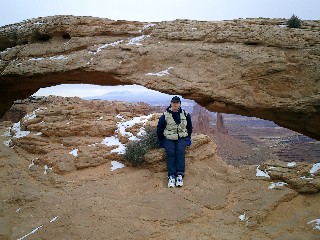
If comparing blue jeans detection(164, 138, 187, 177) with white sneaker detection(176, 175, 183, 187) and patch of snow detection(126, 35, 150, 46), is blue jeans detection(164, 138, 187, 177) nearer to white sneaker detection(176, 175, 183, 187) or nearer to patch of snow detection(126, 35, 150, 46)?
white sneaker detection(176, 175, 183, 187)

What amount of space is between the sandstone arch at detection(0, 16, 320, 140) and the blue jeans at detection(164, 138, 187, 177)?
1.29 m

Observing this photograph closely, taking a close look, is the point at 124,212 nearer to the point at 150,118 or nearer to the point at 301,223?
the point at 301,223

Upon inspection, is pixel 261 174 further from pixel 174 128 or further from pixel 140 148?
pixel 140 148

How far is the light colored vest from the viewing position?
787cm

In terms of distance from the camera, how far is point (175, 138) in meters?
7.86

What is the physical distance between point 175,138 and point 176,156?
0.48 m

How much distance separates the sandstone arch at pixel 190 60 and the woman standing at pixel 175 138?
77cm

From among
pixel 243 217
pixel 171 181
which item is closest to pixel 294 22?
pixel 243 217

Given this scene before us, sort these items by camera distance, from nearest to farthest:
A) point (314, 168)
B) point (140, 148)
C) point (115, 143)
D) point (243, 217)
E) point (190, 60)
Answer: point (243, 217), point (190, 60), point (314, 168), point (140, 148), point (115, 143)

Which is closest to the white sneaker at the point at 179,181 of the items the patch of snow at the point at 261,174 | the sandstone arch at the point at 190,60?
the sandstone arch at the point at 190,60

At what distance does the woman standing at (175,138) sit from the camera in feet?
25.6

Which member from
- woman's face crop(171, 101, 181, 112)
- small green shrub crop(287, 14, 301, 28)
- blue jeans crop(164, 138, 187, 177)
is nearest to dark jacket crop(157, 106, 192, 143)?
woman's face crop(171, 101, 181, 112)

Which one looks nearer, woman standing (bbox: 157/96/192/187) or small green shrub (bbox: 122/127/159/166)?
woman standing (bbox: 157/96/192/187)

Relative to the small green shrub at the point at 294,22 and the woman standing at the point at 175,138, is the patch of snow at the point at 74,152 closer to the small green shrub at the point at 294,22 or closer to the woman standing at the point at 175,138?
the woman standing at the point at 175,138
